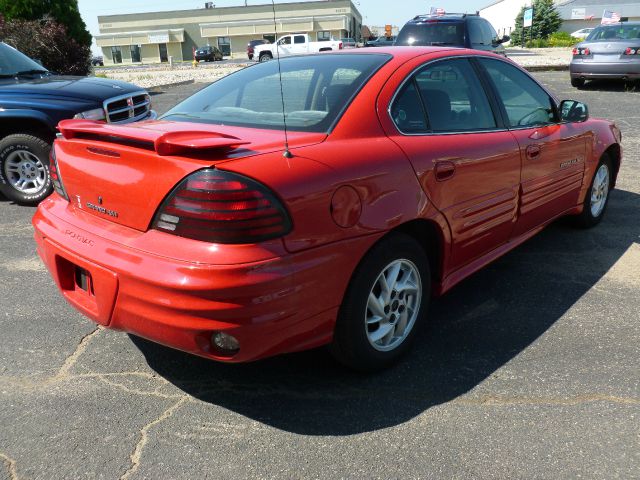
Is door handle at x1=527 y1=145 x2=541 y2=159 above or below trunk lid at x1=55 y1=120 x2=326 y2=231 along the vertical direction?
below

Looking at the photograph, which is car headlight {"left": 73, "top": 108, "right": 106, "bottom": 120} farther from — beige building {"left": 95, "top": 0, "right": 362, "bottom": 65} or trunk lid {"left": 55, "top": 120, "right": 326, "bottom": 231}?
beige building {"left": 95, "top": 0, "right": 362, "bottom": 65}

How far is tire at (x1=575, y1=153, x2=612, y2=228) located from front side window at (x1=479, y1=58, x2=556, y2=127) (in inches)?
40.7

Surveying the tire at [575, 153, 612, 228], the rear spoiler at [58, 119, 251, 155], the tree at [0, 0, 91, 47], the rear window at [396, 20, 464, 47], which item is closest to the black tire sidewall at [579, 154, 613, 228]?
the tire at [575, 153, 612, 228]

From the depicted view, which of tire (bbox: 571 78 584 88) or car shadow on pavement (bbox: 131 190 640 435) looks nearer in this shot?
car shadow on pavement (bbox: 131 190 640 435)

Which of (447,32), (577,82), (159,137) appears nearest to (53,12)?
(447,32)

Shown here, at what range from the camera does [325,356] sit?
9.79 ft

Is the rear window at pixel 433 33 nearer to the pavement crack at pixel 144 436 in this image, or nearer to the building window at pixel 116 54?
the pavement crack at pixel 144 436

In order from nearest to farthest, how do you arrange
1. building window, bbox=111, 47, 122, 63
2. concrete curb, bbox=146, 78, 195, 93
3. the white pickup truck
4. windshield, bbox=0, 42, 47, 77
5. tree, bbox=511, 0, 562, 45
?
1. windshield, bbox=0, 42, 47, 77
2. concrete curb, bbox=146, 78, 195, 93
3. the white pickup truck
4. tree, bbox=511, 0, 562, 45
5. building window, bbox=111, 47, 122, 63

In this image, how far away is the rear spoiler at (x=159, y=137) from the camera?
2215 mm

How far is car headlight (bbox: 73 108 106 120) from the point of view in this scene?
573cm

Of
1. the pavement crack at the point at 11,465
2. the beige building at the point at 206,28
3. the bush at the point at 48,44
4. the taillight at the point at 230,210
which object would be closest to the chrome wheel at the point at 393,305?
the taillight at the point at 230,210

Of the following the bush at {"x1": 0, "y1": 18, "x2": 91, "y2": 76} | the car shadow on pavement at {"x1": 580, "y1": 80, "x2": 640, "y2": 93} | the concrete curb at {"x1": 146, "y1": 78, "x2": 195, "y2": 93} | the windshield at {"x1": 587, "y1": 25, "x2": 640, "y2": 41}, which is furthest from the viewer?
the concrete curb at {"x1": 146, "y1": 78, "x2": 195, "y2": 93}

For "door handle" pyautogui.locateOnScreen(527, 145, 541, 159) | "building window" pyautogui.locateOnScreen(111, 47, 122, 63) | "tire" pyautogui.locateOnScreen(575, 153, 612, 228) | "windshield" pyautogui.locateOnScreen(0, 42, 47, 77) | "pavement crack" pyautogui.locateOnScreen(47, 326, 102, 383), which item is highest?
"building window" pyautogui.locateOnScreen(111, 47, 122, 63)

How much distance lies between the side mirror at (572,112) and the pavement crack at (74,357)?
11.6 feet
